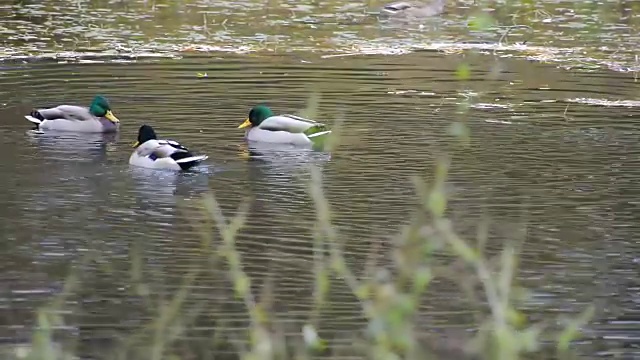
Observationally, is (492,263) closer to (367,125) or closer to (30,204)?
(30,204)

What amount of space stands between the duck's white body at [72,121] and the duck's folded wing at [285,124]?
1.61 metres

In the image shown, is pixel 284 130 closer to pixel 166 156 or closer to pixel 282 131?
pixel 282 131

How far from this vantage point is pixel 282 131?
45.3ft

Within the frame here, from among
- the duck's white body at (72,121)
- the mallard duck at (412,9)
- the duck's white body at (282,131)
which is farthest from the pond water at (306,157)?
the mallard duck at (412,9)

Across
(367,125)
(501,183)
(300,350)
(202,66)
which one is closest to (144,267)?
(300,350)

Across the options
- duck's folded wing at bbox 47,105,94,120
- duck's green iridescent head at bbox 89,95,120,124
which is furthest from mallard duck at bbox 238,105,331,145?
duck's folded wing at bbox 47,105,94,120

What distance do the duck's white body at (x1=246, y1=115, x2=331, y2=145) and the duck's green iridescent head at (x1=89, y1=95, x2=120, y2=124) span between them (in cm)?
147

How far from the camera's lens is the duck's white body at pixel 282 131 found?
13.7m

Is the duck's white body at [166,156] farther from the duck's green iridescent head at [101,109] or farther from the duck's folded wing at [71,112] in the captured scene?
the duck's folded wing at [71,112]

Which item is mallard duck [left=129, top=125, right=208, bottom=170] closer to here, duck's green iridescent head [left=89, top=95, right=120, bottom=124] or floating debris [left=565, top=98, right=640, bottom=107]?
duck's green iridescent head [left=89, top=95, right=120, bottom=124]

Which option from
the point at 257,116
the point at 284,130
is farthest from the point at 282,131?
the point at 257,116

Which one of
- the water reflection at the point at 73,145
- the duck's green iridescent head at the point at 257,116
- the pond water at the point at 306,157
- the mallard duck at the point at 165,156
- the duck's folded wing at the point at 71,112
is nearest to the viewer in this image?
the pond water at the point at 306,157

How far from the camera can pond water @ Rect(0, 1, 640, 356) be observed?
340 inches

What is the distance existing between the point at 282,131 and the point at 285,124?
10 centimetres
